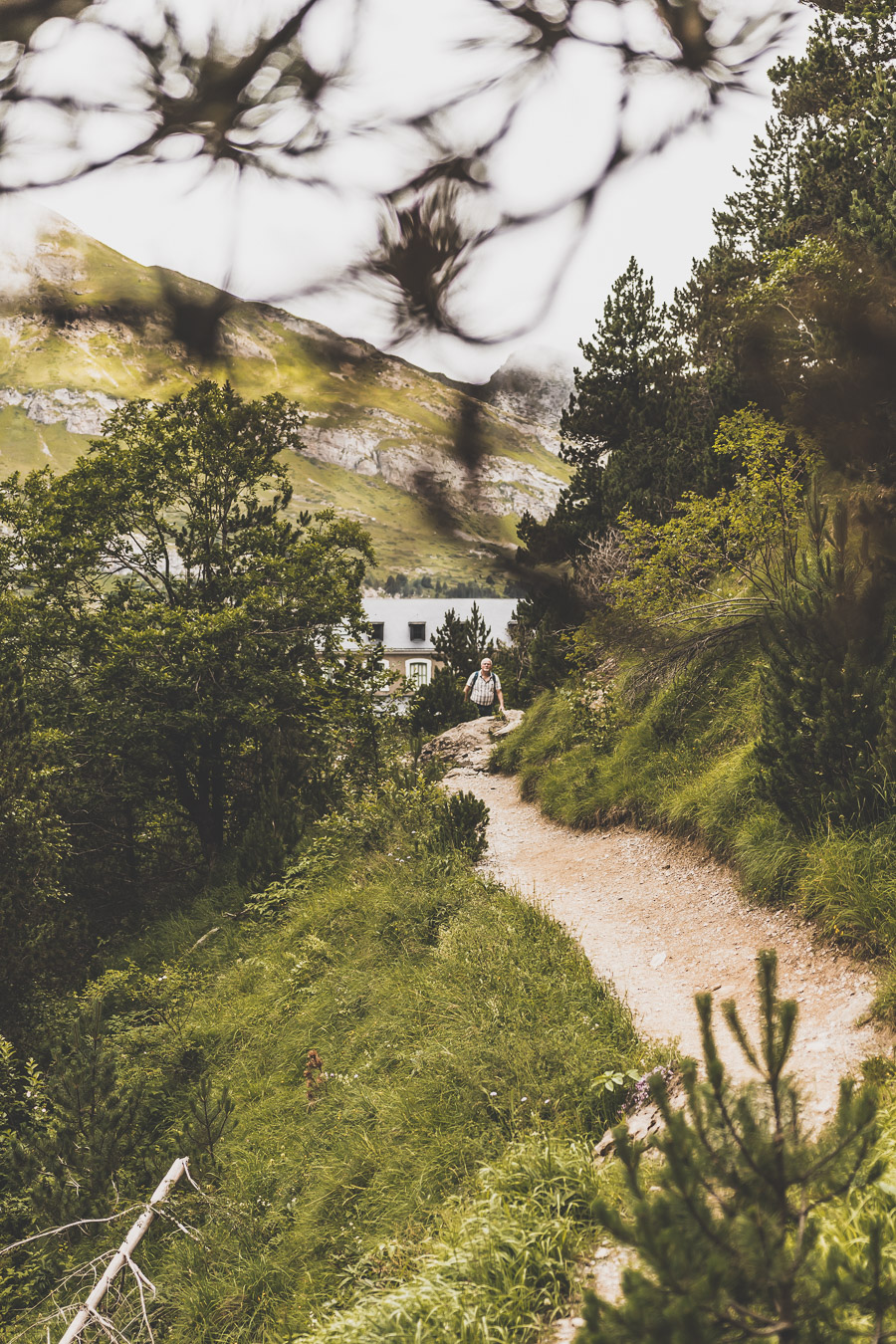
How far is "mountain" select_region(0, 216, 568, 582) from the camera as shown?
1451 mm

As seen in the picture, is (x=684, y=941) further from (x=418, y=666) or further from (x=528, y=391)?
(x=418, y=666)

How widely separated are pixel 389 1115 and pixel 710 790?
13.9ft

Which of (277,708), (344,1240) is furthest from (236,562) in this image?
(344,1240)

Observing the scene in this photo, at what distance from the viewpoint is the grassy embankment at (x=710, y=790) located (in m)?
4.94

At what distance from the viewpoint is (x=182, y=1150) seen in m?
5.85

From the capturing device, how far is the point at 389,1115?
448 cm

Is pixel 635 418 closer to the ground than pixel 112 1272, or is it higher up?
higher up

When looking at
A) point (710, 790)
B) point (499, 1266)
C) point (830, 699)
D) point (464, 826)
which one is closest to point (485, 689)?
point (464, 826)

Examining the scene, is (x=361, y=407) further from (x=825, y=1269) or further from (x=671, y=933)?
(x=671, y=933)

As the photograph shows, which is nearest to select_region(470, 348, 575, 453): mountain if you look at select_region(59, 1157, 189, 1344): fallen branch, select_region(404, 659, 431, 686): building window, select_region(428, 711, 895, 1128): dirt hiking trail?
select_region(428, 711, 895, 1128): dirt hiking trail

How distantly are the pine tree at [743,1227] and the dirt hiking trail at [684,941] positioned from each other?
3.52 ft

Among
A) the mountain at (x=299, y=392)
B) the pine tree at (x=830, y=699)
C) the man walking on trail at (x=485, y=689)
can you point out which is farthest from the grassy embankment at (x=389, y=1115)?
the man walking on trail at (x=485, y=689)

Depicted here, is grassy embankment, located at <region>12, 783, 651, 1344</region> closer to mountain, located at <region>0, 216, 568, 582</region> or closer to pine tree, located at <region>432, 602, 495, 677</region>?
mountain, located at <region>0, 216, 568, 582</region>

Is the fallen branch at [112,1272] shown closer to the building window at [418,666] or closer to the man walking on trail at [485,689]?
the man walking on trail at [485,689]
